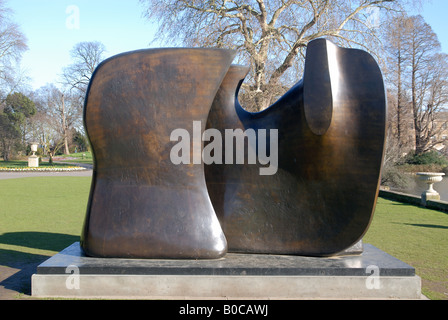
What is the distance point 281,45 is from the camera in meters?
20.7

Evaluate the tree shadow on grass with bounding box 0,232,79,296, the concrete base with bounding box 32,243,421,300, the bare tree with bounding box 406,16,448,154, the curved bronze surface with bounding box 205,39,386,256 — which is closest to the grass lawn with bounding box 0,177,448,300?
the tree shadow on grass with bounding box 0,232,79,296

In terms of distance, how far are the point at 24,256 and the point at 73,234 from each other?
2005mm

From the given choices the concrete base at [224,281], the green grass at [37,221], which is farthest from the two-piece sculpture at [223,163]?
the green grass at [37,221]

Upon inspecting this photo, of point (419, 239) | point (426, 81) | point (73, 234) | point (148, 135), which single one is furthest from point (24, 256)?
→ point (426, 81)

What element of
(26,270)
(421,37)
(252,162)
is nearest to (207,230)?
(252,162)

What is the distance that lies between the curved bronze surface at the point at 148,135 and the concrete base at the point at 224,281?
0.45m

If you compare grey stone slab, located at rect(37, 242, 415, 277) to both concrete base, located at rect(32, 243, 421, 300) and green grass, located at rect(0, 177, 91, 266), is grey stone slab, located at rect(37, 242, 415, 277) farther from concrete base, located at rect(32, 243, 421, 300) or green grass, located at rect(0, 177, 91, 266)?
green grass, located at rect(0, 177, 91, 266)

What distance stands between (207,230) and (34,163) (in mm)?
34106

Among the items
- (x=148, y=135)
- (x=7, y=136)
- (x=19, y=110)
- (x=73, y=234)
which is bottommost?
(x=73, y=234)

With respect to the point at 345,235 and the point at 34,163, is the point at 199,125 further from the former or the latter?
the point at 34,163

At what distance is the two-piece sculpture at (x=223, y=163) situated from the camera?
Result: 4730 millimetres

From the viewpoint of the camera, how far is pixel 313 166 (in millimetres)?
4898

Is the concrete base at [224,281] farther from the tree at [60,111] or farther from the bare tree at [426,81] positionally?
the tree at [60,111]

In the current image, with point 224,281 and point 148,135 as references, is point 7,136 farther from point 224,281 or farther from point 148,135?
point 224,281
